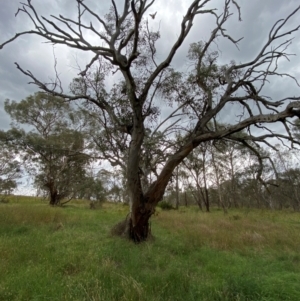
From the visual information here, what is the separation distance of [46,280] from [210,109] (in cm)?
656

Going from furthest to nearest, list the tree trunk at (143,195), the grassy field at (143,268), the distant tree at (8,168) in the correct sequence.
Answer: the distant tree at (8,168)
the tree trunk at (143,195)
the grassy field at (143,268)

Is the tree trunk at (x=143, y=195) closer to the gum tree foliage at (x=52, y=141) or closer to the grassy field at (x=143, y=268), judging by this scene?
the grassy field at (x=143, y=268)

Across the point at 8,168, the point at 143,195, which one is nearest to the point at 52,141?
the point at 8,168

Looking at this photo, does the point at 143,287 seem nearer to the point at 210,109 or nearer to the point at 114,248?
the point at 114,248

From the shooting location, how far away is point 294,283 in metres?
3.99

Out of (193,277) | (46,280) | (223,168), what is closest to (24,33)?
(46,280)

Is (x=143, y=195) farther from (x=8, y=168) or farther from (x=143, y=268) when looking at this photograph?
(x=8, y=168)

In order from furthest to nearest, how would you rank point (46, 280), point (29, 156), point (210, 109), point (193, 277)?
point (29, 156), point (210, 109), point (193, 277), point (46, 280)

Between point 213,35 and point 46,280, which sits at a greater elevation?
point 213,35

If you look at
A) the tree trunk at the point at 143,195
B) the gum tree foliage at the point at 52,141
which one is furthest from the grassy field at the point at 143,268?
the gum tree foliage at the point at 52,141

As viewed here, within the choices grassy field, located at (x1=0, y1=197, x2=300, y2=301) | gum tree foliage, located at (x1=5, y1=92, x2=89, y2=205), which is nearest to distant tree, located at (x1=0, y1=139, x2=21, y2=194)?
gum tree foliage, located at (x1=5, y1=92, x2=89, y2=205)

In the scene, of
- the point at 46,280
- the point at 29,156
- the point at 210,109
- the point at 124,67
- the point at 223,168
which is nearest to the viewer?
the point at 46,280

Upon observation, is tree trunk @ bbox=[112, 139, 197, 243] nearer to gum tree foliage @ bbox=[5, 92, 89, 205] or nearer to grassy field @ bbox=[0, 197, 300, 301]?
grassy field @ bbox=[0, 197, 300, 301]

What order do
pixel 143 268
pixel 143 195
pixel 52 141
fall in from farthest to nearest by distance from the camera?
pixel 52 141
pixel 143 195
pixel 143 268
